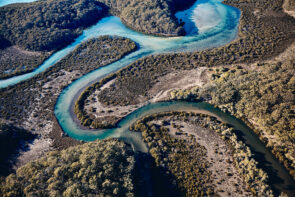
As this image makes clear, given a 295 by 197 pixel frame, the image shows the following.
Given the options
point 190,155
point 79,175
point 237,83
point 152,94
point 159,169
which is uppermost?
point 237,83

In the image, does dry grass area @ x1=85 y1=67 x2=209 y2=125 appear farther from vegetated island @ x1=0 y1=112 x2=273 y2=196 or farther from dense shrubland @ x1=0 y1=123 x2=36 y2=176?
dense shrubland @ x1=0 y1=123 x2=36 y2=176

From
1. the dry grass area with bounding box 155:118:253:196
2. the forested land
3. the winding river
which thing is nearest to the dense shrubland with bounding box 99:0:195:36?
the winding river

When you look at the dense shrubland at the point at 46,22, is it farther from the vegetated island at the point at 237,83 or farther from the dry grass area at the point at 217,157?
the dry grass area at the point at 217,157

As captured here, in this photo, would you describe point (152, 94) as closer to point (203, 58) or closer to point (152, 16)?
point (203, 58)

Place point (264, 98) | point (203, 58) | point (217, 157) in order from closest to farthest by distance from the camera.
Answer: point (217, 157) → point (264, 98) → point (203, 58)

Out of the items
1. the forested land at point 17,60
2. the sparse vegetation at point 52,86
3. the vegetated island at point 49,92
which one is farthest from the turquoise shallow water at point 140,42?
the forested land at point 17,60

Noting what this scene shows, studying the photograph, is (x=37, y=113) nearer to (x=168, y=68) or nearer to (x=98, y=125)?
(x=98, y=125)

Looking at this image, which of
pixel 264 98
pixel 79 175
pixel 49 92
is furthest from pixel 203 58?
pixel 49 92
